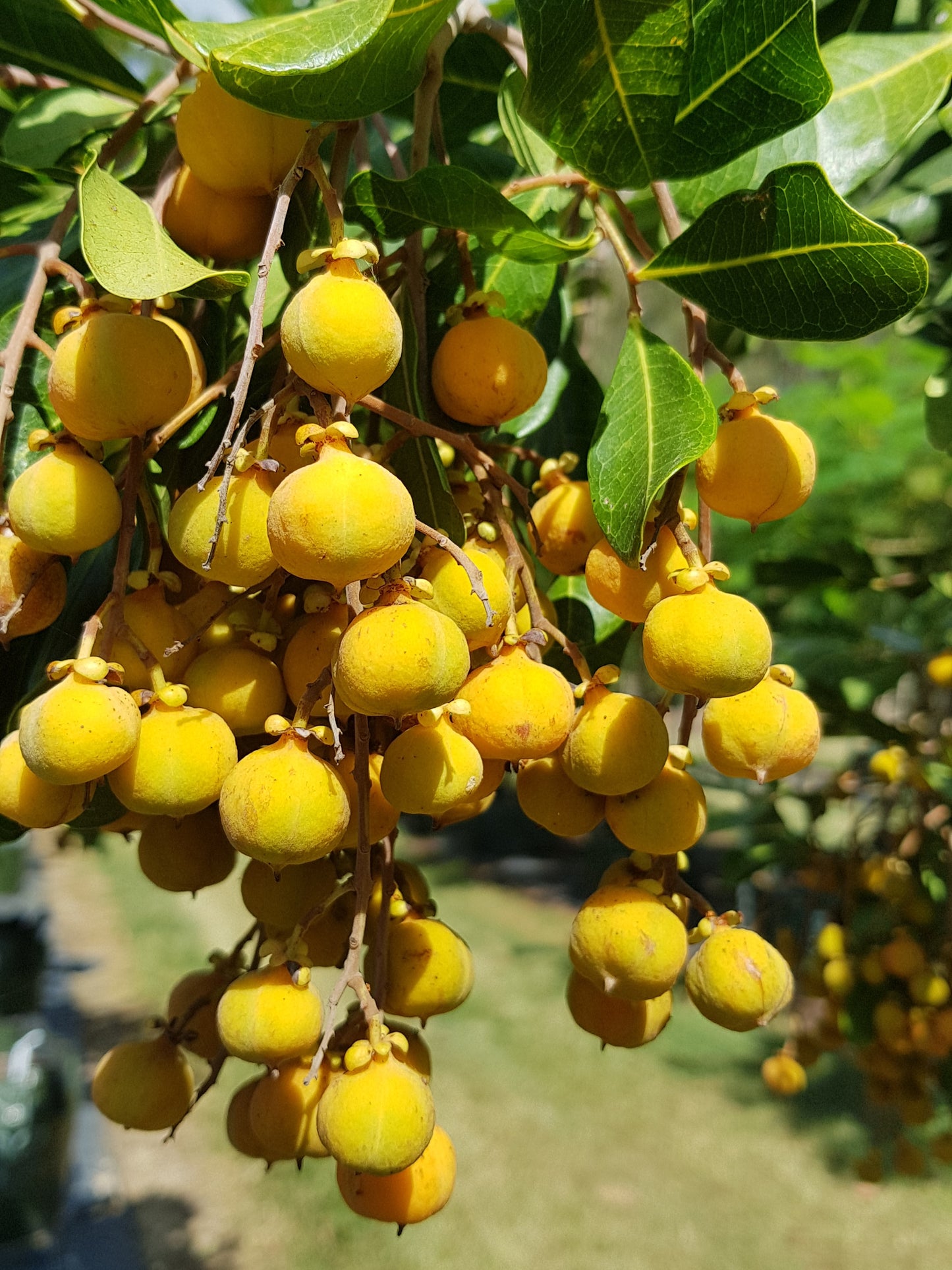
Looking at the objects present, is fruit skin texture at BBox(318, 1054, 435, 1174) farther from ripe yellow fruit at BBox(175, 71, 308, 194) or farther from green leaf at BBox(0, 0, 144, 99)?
green leaf at BBox(0, 0, 144, 99)

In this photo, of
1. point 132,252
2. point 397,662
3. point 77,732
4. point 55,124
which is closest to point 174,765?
point 77,732

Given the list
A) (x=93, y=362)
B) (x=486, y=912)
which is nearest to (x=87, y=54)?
(x=93, y=362)

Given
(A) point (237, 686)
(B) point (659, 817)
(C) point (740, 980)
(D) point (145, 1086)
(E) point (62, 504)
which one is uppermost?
(E) point (62, 504)

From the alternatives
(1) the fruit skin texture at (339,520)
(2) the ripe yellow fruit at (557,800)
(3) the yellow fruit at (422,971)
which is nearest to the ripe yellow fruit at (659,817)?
(2) the ripe yellow fruit at (557,800)

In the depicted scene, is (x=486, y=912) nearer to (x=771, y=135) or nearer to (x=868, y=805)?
(x=868, y=805)

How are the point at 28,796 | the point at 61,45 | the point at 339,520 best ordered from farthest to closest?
the point at 61,45
the point at 28,796
the point at 339,520

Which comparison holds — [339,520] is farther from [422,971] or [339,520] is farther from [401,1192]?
[401,1192]

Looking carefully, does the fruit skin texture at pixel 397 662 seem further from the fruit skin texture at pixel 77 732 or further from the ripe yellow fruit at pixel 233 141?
the ripe yellow fruit at pixel 233 141
